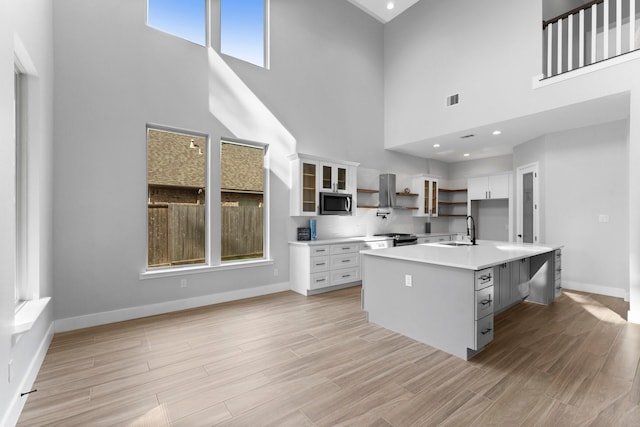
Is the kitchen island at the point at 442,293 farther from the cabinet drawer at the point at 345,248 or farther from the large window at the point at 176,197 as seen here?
the large window at the point at 176,197

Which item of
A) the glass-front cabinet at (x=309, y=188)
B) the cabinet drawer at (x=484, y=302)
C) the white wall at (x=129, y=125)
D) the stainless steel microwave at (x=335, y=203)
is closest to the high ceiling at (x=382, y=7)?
the white wall at (x=129, y=125)

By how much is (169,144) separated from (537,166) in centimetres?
631

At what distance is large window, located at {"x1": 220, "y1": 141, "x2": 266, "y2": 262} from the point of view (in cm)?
439

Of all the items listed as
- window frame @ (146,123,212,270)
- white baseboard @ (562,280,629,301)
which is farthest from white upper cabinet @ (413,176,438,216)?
window frame @ (146,123,212,270)

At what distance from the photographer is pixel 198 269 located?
3.98 meters

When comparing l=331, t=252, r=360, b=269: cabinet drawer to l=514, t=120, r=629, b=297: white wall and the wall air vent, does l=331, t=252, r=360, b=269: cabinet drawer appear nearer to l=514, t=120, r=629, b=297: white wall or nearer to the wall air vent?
the wall air vent

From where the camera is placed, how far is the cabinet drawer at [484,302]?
246cm

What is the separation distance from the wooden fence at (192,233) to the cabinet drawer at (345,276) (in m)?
1.30

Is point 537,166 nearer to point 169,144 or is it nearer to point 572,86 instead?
point 572,86

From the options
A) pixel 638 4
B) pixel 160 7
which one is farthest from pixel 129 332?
pixel 638 4

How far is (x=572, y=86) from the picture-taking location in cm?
385

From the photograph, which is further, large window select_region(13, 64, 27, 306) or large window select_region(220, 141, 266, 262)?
large window select_region(220, 141, 266, 262)

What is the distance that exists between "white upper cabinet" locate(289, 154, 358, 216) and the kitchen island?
6.04 feet

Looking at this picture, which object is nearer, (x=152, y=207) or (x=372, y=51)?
(x=152, y=207)
